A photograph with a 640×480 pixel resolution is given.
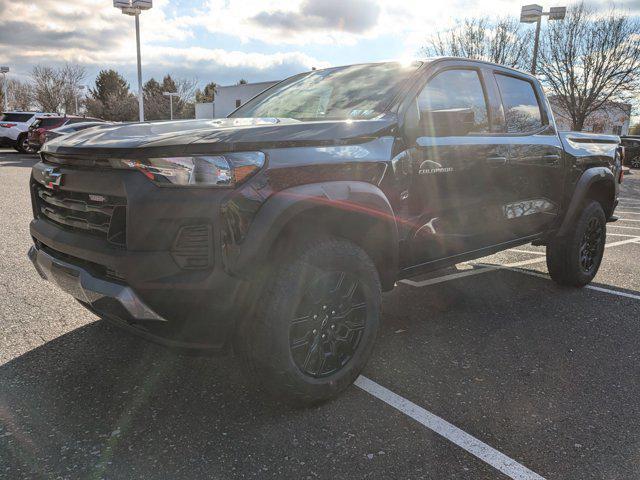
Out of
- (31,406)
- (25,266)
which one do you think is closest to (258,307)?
(31,406)

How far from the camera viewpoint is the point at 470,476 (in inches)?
84.4

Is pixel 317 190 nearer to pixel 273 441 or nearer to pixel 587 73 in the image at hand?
pixel 273 441

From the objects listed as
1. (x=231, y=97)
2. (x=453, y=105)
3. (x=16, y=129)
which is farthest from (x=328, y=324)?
(x=231, y=97)

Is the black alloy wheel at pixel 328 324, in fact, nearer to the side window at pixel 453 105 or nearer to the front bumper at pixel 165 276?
the front bumper at pixel 165 276

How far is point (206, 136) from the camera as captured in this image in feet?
7.39

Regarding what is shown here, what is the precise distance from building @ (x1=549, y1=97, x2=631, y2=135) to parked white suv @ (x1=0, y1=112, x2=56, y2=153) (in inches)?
769

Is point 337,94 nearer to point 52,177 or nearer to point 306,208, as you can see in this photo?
point 306,208

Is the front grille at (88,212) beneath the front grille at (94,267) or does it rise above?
above

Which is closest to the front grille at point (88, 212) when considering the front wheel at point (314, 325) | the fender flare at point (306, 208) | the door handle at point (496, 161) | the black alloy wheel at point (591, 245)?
the fender flare at point (306, 208)

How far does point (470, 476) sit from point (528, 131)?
9.51 ft

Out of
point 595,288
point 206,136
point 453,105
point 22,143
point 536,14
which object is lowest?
point 595,288

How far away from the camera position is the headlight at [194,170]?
216 centimetres

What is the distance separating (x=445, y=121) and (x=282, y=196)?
1.18m

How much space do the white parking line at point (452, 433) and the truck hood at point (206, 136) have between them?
54.2 inches
